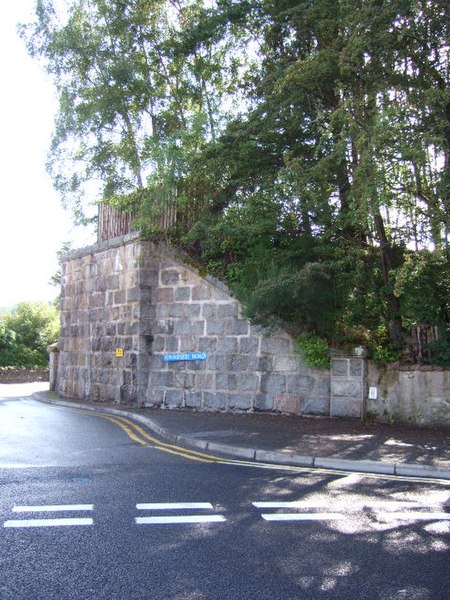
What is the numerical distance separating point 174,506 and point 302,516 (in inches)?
52.1

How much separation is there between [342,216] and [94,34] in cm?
1201

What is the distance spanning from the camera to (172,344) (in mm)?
15258

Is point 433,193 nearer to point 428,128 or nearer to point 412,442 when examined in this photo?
point 428,128

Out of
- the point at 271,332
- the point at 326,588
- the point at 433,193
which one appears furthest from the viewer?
→ the point at 271,332

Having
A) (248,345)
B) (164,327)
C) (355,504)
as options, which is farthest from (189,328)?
(355,504)

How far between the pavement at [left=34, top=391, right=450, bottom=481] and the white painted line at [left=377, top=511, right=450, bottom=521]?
2.05m

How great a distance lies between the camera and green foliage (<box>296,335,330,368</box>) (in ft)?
42.1

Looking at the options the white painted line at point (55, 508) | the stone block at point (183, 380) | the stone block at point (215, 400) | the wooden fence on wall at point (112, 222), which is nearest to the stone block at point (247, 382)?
the stone block at point (215, 400)

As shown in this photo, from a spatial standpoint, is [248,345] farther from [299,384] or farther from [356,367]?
[356,367]

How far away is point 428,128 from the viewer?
33.0 ft

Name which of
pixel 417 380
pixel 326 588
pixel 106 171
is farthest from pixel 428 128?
pixel 106 171

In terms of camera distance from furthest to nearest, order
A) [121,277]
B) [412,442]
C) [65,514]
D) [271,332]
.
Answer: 1. [121,277]
2. [271,332]
3. [412,442]
4. [65,514]

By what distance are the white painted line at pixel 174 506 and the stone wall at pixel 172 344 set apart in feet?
23.7

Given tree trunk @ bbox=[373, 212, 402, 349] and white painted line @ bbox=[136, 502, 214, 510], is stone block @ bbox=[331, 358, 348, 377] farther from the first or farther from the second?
white painted line @ bbox=[136, 502, 214, 510]
